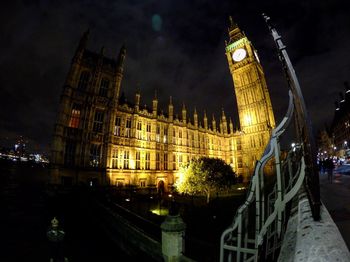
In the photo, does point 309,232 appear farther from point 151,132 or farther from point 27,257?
point 151,132

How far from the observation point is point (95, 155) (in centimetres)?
2889

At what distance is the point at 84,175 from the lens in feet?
87.7

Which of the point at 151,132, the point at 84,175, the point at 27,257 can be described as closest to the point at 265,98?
the point at 151,132

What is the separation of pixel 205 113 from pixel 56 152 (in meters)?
35.3

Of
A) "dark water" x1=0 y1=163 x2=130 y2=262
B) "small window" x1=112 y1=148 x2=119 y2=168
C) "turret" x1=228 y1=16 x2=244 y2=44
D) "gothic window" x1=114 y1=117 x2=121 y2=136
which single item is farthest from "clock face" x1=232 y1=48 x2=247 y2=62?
"dark water" x1=0 y1=163 x2=130 y2=262

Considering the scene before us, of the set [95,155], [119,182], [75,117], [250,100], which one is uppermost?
[250,100]

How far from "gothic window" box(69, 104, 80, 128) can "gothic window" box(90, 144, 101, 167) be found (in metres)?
3.93

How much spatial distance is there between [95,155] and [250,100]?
1613 inches

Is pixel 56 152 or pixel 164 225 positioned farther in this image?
pixel 56 152

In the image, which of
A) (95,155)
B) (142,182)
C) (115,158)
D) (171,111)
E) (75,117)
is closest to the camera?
(75,117)

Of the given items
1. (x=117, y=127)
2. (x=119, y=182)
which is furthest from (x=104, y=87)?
(x=119, y=182)

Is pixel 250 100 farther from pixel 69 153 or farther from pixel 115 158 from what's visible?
pixel 69 153

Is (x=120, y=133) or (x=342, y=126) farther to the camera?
(x=342, y=126)

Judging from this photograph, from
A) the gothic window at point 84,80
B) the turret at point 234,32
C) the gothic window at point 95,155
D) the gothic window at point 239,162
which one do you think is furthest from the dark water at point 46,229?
the turret at point 234,32
